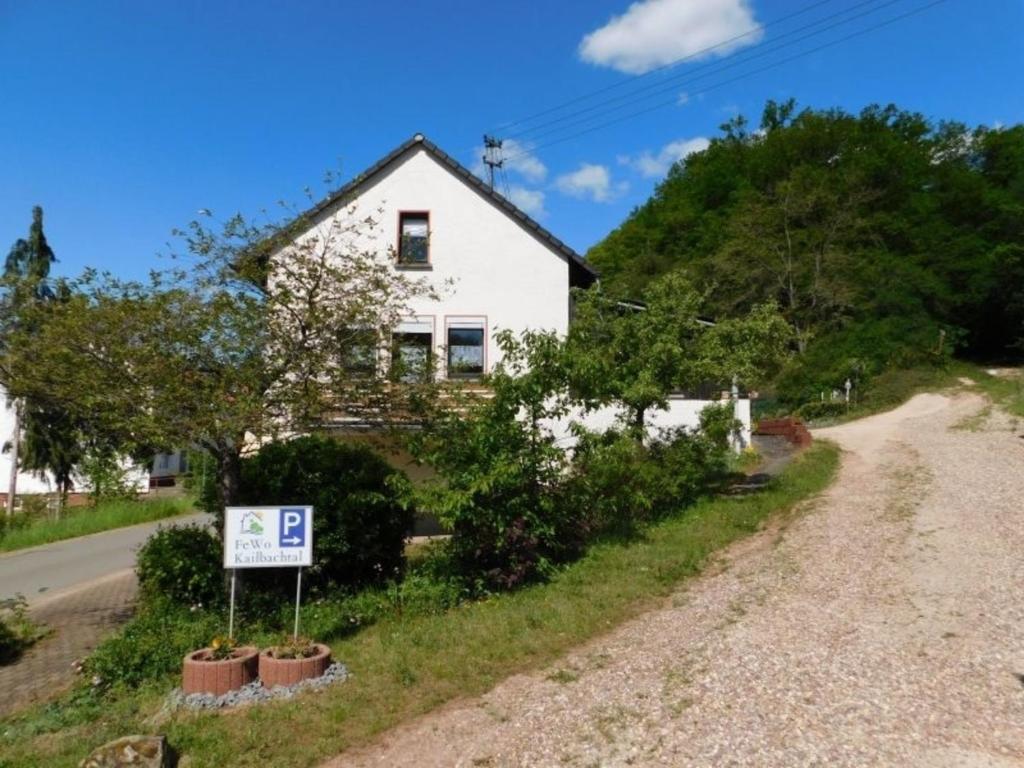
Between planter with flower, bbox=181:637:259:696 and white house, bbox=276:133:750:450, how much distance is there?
1220 centimetres

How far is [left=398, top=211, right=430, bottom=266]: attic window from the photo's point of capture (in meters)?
18.9

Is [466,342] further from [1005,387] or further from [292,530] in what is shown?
[1005,387]

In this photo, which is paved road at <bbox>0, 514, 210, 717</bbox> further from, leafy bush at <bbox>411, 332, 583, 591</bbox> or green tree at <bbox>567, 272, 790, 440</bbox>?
green tree at <bbox>567, 272, 790, 440</bbox>

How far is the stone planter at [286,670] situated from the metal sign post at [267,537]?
1.09 meters

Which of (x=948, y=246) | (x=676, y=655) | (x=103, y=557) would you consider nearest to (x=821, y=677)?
(x=676, y=655)

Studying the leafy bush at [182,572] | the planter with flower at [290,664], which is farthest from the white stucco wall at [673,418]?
the planter with flower at [290,664]

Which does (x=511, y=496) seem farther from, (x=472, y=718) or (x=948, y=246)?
(x=948, y=246)

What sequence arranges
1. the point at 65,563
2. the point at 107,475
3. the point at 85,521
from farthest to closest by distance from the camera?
the point at 85,521 < the point at 65,563 < the point at 107,475

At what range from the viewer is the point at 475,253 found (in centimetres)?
1900

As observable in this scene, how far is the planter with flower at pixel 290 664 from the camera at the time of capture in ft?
22.5

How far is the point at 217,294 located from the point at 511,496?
4612 millimetres

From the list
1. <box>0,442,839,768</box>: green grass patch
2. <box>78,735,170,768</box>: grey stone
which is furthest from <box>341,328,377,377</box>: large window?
<box>78,735,170,768</box>: grey stone

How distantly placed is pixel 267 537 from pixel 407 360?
317 centimetres

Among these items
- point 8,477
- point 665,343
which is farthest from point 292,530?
point 8,477
